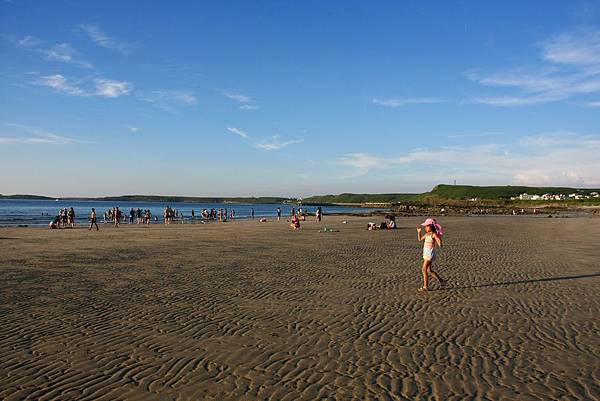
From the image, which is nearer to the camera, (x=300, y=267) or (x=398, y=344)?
(x=398, y=344)

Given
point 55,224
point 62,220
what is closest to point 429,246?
point 62,220

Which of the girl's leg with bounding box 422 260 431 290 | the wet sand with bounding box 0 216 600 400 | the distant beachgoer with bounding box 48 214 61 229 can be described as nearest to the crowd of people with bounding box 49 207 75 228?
the distant beachgoer with bounding box 48 214 61 229

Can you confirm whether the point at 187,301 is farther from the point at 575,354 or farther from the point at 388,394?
the point at 575,354

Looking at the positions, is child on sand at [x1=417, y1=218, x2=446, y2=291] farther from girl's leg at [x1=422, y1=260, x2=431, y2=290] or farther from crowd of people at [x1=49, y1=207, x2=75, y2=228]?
crowd of people at [x1=49, y1=207, x2=75, y2=228]

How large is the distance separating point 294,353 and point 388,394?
6.28ft

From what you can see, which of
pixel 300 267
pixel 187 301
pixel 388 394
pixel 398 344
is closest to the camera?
pixel 388 394

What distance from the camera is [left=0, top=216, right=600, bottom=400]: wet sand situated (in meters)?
5.91

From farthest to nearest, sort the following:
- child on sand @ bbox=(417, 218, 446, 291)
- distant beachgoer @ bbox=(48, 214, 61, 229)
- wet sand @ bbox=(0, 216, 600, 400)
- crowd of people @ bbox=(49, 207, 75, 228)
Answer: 1. crowd of people @ bbox=(49, 207, 75, 228)
2. distant beachgoer @ bbox=(48, 214, 61, 229)
3. child on sand @ bbox=(417, 218, 446, 291)
4. wet sand @ bbox=(0, 216, 600, 400)

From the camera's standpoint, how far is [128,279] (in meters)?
Result: 13.5

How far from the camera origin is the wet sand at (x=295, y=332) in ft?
19.4

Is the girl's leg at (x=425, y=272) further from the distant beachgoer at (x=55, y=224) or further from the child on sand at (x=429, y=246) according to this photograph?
the distant beachgoer at (x=55, y=224)

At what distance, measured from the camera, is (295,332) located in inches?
327

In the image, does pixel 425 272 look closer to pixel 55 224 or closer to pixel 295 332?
pixel 295 332

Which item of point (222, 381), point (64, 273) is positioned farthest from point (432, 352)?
point (64, 273)
